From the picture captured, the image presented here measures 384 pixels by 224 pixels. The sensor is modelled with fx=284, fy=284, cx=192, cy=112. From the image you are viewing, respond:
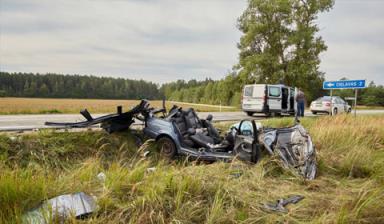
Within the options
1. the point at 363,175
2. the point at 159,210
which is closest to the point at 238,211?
the point at 159,210

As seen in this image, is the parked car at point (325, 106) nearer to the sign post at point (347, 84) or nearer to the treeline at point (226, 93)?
the sign post at point (347, 84)

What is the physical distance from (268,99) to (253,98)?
0.92 meters

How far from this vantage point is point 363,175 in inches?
218

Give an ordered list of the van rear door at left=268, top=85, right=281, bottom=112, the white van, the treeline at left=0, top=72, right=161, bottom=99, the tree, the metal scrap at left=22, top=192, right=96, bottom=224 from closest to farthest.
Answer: the metal scrap at left=22, top=192, right=96, bottom=224 → the white van → the van rear door at left=268, top=85, right=281, bottom=112 → the tree → the treeline at left=0, top=72, right=161, bottom=99

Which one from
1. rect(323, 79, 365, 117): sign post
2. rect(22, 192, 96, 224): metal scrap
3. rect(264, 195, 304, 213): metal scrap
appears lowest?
rect(264, 195, 304, 213): metal scrap

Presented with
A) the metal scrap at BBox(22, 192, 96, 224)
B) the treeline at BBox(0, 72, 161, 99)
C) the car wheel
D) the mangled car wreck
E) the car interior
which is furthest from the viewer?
the treeline at BBox(0, 72, 161, 99)

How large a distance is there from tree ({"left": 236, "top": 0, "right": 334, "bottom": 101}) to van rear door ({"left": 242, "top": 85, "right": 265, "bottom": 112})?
12.1 meters

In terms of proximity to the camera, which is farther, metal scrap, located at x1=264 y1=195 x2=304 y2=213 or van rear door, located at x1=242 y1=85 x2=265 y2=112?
van rear door, located at x1=242 y1=85 x2=265 y2=112

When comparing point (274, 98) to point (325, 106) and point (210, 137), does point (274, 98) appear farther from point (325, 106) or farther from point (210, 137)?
point (210, 137)

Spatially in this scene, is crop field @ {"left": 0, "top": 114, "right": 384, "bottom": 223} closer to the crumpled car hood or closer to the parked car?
the crumpled car hood

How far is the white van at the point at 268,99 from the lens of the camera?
17141 millimetres

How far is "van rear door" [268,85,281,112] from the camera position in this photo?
1727cm

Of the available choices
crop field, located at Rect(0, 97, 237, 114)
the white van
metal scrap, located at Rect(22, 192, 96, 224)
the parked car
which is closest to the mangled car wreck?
crop field, located at Rect(0, 97, 237, 114)

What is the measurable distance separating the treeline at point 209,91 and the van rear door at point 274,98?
6338 millimetres
